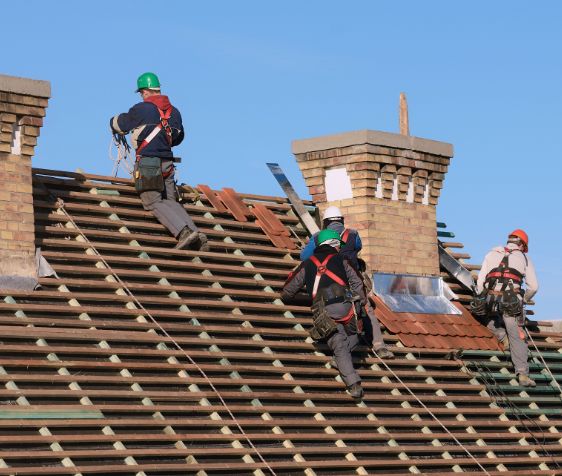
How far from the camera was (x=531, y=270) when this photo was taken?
1728 centimetres

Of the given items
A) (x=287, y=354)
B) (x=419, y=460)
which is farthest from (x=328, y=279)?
(x=419, y=460)

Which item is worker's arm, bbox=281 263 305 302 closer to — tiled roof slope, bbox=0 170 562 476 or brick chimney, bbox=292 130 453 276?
tiled roof slope, bbox=0 170 562 476

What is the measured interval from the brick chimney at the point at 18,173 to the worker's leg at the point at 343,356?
3079mm

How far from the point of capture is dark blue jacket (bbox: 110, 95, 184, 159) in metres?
15.4

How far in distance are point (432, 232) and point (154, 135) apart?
4.44m

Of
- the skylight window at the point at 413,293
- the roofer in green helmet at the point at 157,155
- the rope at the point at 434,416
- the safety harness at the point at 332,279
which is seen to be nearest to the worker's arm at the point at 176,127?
the roofer in green helmet at the point at 157,155

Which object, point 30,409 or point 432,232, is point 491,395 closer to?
point 432,232

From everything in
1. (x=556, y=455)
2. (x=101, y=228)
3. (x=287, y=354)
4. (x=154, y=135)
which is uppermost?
(x=154, y=135)

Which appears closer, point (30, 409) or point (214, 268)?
point (30, 409)

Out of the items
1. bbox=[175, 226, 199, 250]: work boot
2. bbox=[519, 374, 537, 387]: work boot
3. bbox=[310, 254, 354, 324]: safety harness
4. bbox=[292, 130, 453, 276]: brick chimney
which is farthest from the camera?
bbox=[292, 130, 453, 276]: brick chimney

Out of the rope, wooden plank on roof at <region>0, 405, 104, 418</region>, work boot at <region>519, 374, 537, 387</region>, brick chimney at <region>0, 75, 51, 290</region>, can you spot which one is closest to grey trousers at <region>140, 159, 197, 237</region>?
brick chimney at <region>0, 75, 51, 290</region>

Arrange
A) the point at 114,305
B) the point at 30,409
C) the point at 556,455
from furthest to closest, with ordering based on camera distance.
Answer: the point at 556,455 < the point at 114,305 < the point at 30,409

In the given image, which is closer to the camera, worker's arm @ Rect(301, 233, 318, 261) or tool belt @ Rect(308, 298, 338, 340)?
tool belt @ Rect(308, 298, 338, 340)

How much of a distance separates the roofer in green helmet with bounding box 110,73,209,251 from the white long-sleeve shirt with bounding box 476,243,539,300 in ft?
12.1
